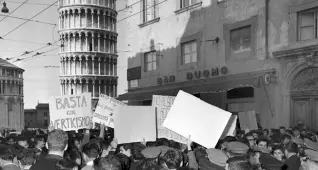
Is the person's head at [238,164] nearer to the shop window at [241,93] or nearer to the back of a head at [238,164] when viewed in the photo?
the back of a head at [238,164]

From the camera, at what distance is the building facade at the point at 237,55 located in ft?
45.7

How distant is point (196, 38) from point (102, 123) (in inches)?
358

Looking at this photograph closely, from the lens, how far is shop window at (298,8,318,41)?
13594 mm

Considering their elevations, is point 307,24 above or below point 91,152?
above

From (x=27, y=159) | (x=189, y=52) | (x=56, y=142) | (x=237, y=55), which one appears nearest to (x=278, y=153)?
(x=56, y=142)

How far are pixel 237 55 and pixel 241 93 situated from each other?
169 cm

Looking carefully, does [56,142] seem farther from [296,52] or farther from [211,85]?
[211,85]

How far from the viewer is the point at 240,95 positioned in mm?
16547

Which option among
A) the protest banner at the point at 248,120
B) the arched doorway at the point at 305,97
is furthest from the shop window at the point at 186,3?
the protest banner at the point at 248,120

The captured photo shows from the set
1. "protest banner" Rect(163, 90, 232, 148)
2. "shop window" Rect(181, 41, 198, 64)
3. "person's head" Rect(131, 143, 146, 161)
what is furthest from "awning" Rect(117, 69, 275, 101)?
"person's head" Rect(131, 143, 146, 161)

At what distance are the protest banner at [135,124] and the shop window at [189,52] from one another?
1038cm

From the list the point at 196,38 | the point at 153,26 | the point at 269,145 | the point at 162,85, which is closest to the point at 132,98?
the point at 162,85

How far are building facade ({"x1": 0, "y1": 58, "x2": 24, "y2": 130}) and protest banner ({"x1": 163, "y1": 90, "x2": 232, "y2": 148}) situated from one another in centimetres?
8277

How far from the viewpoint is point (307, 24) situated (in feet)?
45.4
